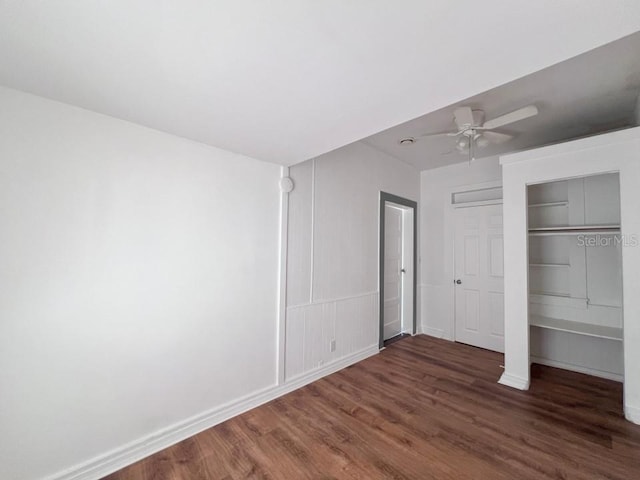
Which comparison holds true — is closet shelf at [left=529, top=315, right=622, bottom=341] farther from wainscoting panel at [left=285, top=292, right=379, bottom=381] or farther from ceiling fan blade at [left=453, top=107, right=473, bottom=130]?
ceiling fan blade at [left=453, top=107, right=473, bottom=130]

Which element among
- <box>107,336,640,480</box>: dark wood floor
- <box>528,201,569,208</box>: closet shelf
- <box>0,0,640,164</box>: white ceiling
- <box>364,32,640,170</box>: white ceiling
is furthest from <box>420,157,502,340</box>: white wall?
<box>0,0,640,164</box>: white ceiling

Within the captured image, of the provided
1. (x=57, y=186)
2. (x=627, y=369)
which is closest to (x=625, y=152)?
(x=627, y=369)

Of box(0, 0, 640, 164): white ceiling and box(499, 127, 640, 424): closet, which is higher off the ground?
box(0, 0, 640, 164): white ceiling

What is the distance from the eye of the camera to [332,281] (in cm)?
311

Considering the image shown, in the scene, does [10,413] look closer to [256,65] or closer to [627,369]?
[256,65]

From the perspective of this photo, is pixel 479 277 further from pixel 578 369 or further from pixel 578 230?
pixel 578 369

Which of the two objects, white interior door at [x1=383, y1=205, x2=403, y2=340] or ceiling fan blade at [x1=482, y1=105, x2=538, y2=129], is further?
white interior door at [x1=383, y1=205, x2=403, y2=340]

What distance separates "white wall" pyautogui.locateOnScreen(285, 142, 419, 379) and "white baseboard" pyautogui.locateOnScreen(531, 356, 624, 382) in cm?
205

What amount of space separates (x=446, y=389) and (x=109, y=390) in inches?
113

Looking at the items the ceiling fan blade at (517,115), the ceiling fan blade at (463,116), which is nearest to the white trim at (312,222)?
the ceiling fan blade at (463,116)

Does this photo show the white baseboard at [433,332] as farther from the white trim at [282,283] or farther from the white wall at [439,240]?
the white trim at [282,283]

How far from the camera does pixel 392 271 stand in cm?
420

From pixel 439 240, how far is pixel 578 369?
2222 millimetres

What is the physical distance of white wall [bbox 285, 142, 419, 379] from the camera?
2.78 metres
